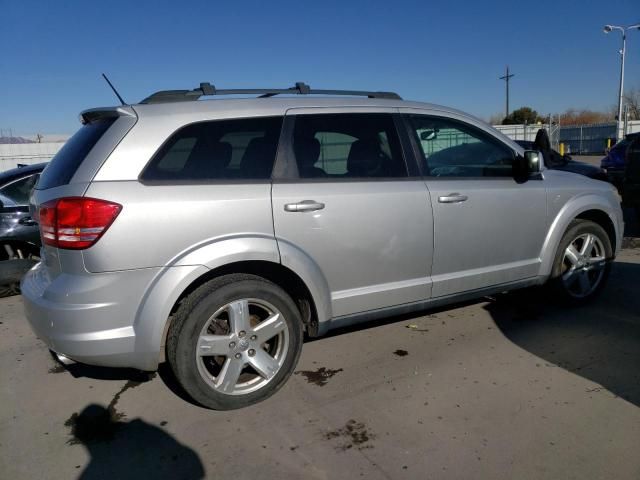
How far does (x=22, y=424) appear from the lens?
3.01m

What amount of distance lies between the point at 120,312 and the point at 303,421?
119 centimetres

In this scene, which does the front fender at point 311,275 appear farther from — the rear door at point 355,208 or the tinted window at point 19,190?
the tinted window at point 19,190

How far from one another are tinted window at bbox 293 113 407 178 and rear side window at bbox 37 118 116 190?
1.14 metres

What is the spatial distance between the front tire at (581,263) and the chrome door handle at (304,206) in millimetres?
2363

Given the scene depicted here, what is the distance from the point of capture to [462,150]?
13.4 ft

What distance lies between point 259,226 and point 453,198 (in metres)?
1.48

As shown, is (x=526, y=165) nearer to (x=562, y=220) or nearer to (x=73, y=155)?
(x=562, y=220)

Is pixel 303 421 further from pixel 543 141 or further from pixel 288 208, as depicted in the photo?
pixel 543 141

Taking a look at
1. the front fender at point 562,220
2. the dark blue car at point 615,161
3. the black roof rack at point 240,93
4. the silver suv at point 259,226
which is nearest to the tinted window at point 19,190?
the silver suv at point 259,226

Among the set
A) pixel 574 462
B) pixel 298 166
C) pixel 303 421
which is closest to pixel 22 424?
pixel 303 421

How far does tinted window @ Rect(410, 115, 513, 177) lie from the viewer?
3.79 meters

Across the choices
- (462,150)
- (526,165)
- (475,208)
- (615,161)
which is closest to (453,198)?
(475,208)

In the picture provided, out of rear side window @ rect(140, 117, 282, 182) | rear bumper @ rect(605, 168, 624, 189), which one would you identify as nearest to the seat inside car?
rear side window @ rect(140, 117, 282, 182)

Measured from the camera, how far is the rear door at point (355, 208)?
121 inches
